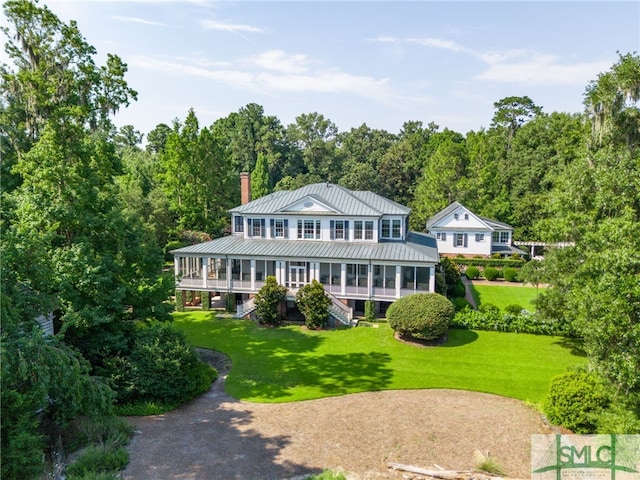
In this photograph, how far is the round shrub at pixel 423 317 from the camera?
22.3m

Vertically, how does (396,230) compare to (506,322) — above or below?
above

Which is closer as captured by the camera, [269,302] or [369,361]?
[369,361]

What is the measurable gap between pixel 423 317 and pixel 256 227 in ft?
49.0

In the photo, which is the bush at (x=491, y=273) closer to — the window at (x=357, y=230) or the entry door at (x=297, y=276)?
the window at (x=357, y=230)

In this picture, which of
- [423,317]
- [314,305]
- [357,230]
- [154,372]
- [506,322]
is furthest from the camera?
[357,230]

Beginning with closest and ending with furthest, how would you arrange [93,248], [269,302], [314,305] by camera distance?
[93,248], [314,305], [269,302]

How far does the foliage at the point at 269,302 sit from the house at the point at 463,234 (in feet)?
76.8

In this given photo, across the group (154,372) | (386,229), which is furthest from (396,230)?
(154,372)

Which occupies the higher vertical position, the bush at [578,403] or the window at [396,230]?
the window at [396,230]

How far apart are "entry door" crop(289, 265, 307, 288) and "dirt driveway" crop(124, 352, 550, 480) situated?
11772 millimetres

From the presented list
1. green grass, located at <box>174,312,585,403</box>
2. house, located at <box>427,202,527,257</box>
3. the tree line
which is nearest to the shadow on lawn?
green grass, located at <box>174,312,585,403</box>

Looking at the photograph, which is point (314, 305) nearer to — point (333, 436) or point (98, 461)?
point (333, 436)

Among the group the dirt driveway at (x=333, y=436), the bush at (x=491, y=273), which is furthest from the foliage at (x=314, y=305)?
the bush at (x=491, y=273)

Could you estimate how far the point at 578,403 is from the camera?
46.2ft
